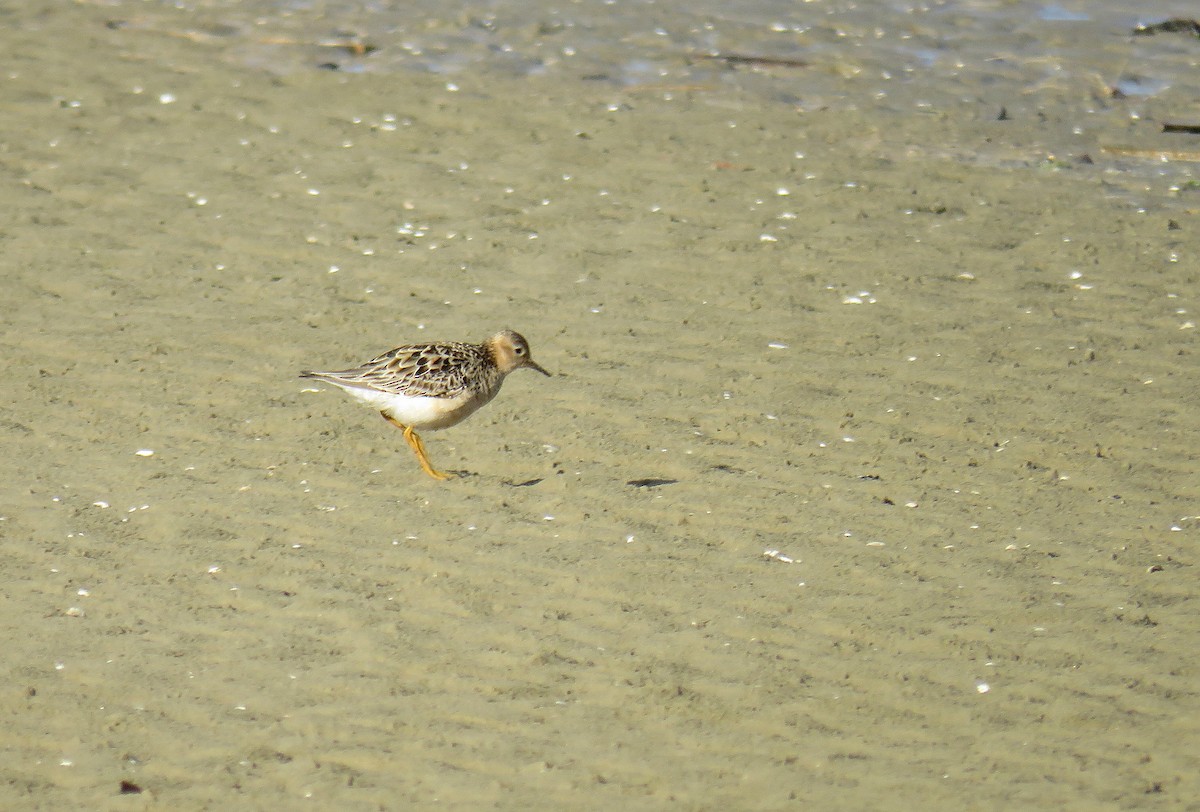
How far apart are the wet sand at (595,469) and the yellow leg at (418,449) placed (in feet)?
0.30

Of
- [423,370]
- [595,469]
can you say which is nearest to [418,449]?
[423,370]

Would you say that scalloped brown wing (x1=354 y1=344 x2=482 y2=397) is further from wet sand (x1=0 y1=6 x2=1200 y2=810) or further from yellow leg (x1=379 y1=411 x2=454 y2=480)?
wet sand (x1=0 y1=6 x2=1200 y2=810)

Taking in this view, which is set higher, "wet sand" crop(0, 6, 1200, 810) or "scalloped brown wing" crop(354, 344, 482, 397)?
"scalloped brown wing" crop(354, 344, 482, 397)

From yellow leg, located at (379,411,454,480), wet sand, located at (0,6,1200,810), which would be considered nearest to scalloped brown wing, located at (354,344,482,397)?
yellow leg, located at (379,411,454,480)

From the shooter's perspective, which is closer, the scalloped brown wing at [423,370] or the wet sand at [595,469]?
the wet sand at [595,469]

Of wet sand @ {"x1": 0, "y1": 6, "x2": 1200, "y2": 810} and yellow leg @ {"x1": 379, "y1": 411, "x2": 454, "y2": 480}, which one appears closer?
wet sand @ {"x1": 0, "y1": 6, "x2": 1200, "y2": 810}

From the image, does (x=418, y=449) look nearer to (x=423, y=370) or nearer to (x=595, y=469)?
(x=423, y=370)

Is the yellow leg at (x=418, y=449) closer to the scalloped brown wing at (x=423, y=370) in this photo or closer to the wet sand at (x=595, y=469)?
the wet sand at (x=595, y=469)

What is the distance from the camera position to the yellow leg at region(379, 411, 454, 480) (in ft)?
23.9

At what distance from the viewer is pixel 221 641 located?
A: 19.5 ft

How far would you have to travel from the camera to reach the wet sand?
17.7 ft

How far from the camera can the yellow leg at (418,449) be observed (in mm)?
7273

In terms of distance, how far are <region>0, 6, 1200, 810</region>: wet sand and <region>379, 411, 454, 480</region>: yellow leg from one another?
3.6 inches

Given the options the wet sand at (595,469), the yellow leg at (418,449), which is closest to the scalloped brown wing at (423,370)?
the yellow leg at (418,449)
